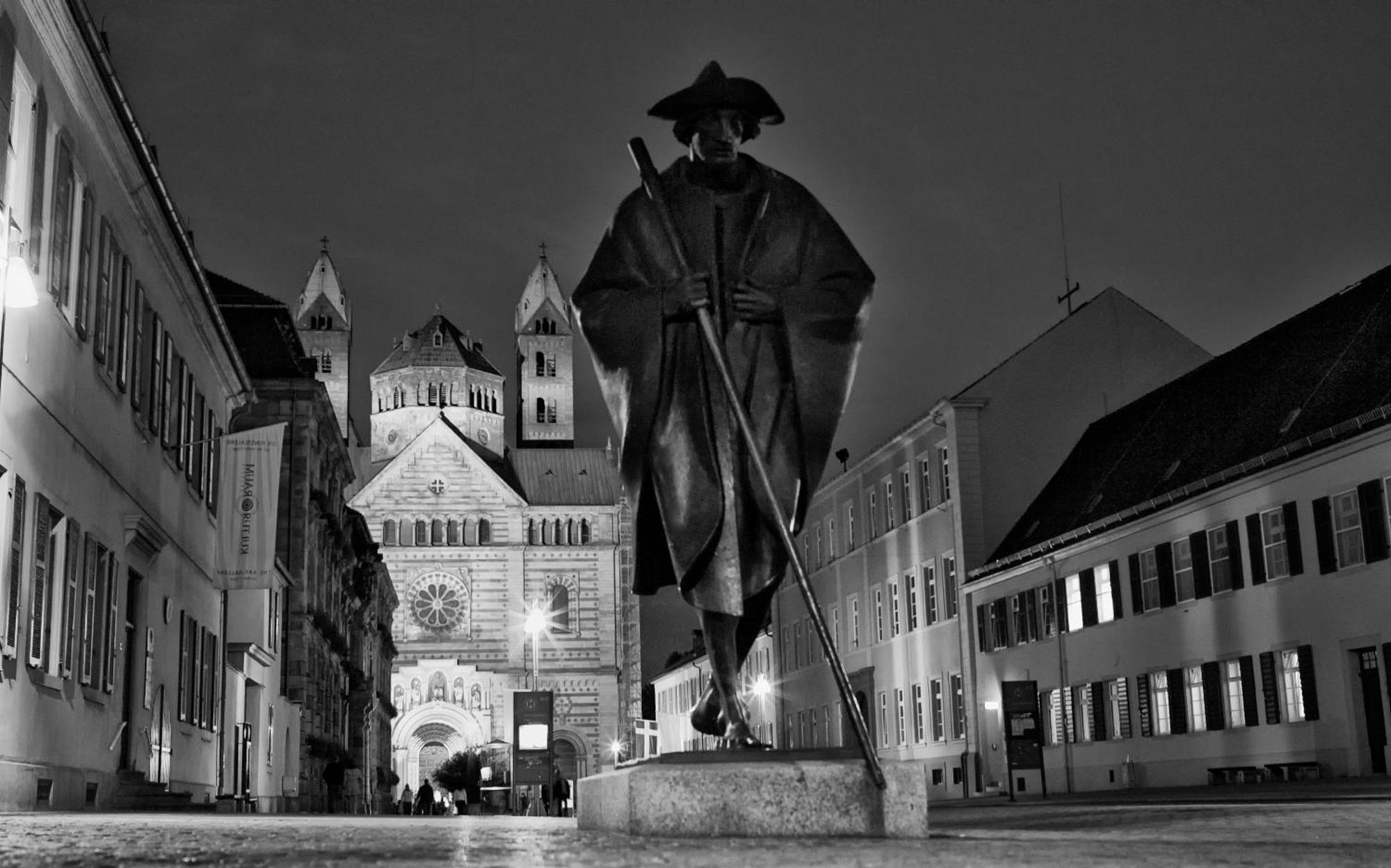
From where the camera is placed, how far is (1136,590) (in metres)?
35.2

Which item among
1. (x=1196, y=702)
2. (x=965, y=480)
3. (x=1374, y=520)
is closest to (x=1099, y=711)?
(x=1196, y=702)

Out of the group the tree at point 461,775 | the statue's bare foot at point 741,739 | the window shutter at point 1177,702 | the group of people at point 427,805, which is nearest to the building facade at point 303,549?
the group of people at point 427,805

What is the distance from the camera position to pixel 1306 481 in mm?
28484

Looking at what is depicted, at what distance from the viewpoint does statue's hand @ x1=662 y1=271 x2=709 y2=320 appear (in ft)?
23.3

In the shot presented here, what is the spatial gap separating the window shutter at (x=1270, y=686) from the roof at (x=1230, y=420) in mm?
3380

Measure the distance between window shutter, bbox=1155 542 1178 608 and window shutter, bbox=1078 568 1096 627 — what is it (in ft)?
10.4

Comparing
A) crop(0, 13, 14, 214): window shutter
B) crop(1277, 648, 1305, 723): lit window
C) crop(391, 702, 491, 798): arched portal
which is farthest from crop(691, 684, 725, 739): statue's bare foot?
crop(391, 702, 491, 798): arched portal

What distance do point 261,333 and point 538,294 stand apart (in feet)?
381

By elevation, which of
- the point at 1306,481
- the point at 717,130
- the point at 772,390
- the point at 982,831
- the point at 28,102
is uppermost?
the point at 28,102

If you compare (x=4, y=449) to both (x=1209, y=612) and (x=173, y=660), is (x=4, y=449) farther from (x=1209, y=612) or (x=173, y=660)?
(x=1209, y=612)

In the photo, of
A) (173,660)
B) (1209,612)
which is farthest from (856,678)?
(173,660)

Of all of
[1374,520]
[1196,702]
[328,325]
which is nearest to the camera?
[1374,520]

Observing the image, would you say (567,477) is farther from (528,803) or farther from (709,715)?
(709,715)

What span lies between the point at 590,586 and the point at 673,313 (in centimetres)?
9761
